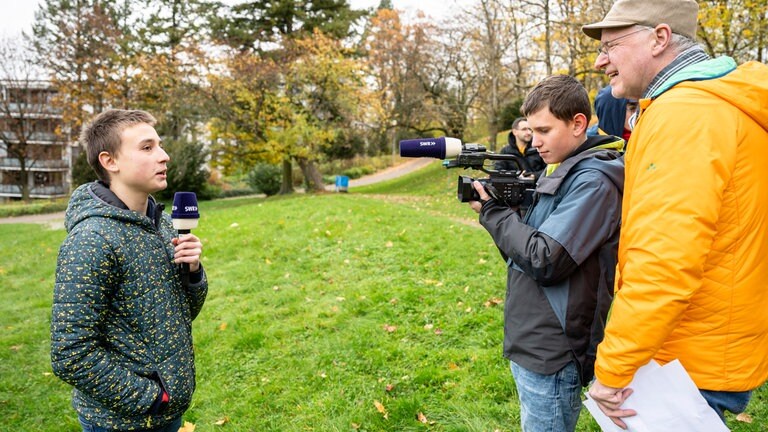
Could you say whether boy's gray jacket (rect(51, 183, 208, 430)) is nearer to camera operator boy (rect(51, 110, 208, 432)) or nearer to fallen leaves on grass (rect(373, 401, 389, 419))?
camera operator boy (rect(51, 110, 208, 432))

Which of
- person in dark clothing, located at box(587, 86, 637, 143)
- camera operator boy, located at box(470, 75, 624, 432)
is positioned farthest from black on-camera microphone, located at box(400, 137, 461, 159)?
person in dark clothing, located at box(587, 86, 637, 143)

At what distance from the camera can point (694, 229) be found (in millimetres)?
1527

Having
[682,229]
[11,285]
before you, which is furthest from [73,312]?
[11,285]

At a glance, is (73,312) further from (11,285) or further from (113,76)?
(113,76)

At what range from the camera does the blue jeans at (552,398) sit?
2197 millimetres

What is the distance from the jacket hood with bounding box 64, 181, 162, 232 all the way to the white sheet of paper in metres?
2.23

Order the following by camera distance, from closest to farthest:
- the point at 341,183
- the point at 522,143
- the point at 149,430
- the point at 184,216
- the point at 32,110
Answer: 1. the point at 149,430
2. the point at 184,216
3. the point at 522,143
4. the point at 341,183
5. the point at 32,110

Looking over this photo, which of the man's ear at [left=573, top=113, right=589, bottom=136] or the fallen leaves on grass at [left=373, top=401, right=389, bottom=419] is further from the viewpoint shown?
the fallen leaves on grass at [left=373, top=401, right=389, bottom=419]

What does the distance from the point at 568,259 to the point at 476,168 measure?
2.22 feet

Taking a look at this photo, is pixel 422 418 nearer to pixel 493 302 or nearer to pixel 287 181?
pixel 493 302

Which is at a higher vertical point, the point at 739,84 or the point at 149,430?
the point at 739,84

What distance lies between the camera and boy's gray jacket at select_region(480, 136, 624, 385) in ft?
6.68

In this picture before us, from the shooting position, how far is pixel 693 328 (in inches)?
66.3

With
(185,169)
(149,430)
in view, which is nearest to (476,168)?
(149,430)
